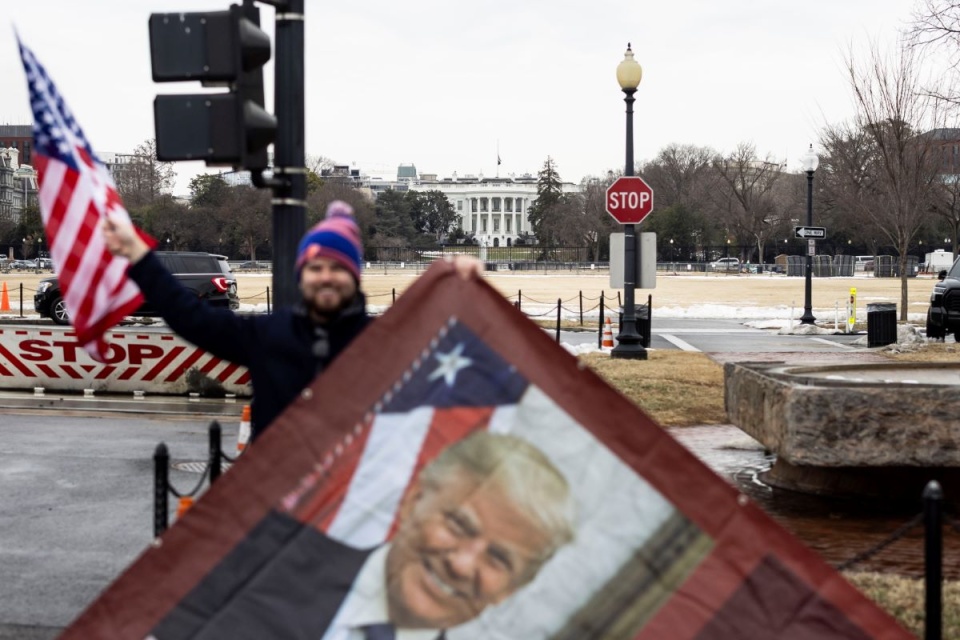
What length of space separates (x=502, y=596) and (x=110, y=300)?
76.1 inches

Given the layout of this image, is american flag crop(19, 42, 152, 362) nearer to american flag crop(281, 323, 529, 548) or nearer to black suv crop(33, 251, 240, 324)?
american flag crop(281, 323, 529, 548)

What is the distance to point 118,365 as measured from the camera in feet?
52.2

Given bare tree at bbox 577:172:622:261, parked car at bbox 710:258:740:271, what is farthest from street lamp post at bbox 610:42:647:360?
bare tree at bbox 577:172:622:261

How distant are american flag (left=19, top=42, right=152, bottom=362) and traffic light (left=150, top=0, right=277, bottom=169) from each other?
92 cm

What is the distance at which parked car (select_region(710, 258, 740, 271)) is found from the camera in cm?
10138

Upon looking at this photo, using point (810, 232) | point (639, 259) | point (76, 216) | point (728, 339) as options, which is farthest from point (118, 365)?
point (810, 232)

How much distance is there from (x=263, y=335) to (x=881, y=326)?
21.2m

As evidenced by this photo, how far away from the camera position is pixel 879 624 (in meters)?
3.93

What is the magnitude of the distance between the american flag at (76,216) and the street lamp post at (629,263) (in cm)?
1537

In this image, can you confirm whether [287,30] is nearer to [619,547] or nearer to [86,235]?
[86,235]

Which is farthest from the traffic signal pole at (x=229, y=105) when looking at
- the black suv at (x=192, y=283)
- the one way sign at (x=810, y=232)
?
the one way sign at (x=810, y=232)

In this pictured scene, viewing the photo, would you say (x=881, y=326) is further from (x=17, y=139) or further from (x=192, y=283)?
(x=17, y=139)

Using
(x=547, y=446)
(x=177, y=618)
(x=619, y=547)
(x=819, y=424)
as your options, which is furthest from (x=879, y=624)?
(x=819, y=424)

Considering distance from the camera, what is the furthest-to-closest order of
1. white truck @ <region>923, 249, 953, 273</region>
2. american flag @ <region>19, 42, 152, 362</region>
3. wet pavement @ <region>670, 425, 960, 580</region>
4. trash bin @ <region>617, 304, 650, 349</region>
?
white truck @ <region>923, 249, 953, 273</region>
trash bin @ <region>617, 304, 650, 349</region>
wet pavement @ <region>670, 425, 960, 580</region>
american flag @ <region>19, 42, 152, 362</region>
